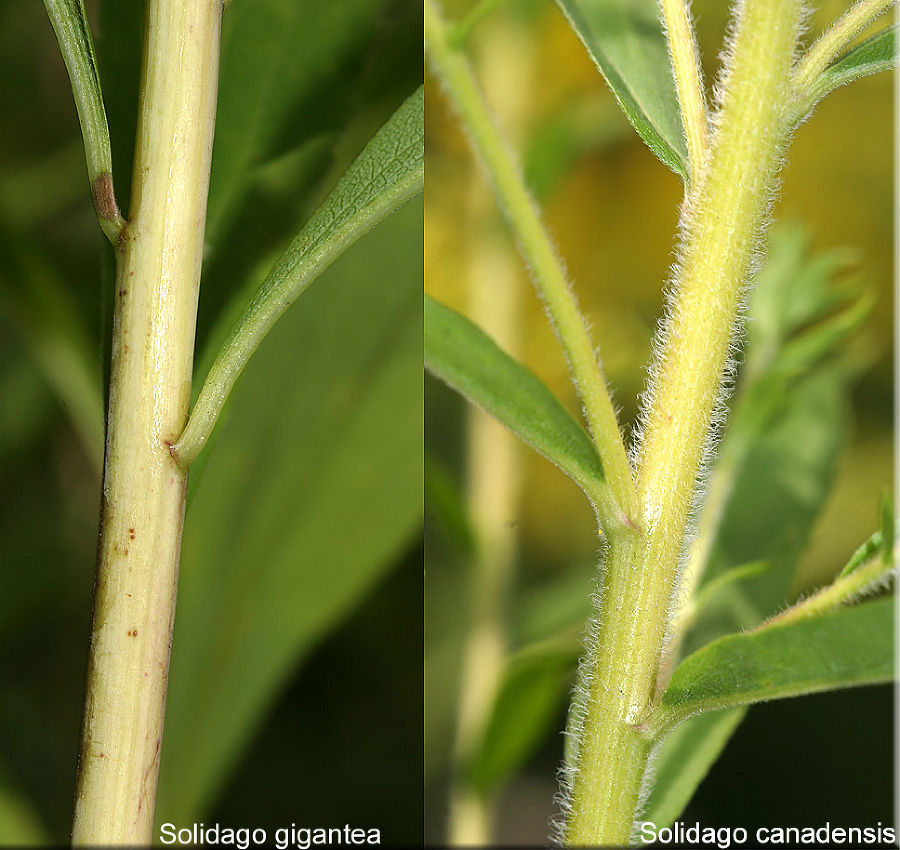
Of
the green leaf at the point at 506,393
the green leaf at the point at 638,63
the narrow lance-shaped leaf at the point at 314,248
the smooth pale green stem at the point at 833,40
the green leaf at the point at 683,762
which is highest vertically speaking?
the green leaf at the point at 638,63

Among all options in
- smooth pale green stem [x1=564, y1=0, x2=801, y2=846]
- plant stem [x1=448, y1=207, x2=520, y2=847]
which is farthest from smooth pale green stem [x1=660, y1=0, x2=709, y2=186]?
plant stem [x1=448, y1=207, x2=520, y2=847]

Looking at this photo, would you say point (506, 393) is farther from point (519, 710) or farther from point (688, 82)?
point (519, 710)

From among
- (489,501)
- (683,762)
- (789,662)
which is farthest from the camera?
(489,501)

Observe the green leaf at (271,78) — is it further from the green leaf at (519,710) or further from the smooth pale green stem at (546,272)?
the green leaf at (519,710)

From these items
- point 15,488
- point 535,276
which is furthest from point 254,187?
point 15,488

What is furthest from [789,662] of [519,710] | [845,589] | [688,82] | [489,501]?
[489,501]

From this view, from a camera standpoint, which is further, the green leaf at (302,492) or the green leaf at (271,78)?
the green leaf at (302,492)

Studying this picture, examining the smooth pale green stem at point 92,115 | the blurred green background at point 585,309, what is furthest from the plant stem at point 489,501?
the smooth pale green stem at point 92,115

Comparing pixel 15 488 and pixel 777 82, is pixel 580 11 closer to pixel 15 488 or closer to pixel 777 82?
pixel 777 82
